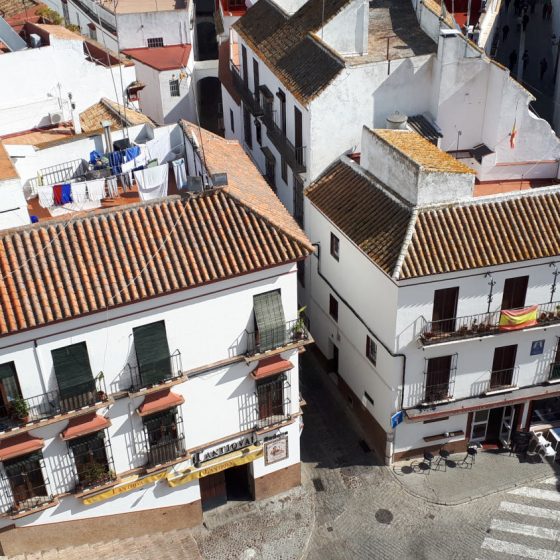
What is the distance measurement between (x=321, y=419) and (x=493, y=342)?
9534 millimetres

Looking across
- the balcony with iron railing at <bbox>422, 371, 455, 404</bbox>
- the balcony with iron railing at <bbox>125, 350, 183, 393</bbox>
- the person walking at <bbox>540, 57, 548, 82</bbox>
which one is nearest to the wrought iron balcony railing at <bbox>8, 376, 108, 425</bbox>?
the balcony with iron railing at <bbox>125, 350, 183, 393</bbox>

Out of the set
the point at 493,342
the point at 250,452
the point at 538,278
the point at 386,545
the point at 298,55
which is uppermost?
the point at 298,55

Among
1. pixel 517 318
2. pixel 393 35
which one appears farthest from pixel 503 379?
pixel 393 35

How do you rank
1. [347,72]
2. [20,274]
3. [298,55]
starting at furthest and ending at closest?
1. [298,55]
2. [347,72]
3. [20,274]

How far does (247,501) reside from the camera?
110ft

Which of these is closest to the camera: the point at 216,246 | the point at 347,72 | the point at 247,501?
the point at 216,246

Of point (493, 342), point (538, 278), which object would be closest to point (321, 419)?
point (493, 342)

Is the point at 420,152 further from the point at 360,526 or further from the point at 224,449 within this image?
the point at 360,526

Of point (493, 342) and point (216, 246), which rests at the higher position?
point (216, 246)

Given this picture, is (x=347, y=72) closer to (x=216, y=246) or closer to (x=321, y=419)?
(x=216, y=246)

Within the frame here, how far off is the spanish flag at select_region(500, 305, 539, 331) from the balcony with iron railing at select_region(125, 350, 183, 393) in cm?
1351

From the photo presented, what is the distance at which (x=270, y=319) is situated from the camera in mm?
29016

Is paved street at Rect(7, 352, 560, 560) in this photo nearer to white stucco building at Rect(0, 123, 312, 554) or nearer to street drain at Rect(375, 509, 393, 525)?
street drain at Rect(375, 509, 393, 525)

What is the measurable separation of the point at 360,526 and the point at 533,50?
42.5 meters
